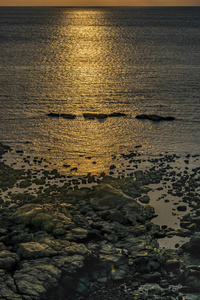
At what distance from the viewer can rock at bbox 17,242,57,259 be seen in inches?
547

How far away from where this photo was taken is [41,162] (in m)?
23.3

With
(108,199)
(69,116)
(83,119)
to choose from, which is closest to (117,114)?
(83,119)

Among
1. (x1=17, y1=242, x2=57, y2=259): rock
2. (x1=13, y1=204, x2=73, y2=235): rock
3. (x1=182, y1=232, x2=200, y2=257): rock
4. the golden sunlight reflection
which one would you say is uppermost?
the golden sunlight reflection

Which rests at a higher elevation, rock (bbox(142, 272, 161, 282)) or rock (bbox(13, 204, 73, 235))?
A: rock (bbox(13, 204, 73, 235))

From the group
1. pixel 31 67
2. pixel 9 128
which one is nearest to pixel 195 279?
pixel 9 128

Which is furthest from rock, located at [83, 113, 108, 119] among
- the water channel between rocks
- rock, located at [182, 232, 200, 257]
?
rock, located at [182, 232, 200, 257]

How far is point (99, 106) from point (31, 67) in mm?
20715

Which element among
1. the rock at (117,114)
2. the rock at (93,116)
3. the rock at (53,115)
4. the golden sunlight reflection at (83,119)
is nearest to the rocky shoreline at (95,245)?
the golden sunlight reflection at (83,119)

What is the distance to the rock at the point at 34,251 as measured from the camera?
13891mm

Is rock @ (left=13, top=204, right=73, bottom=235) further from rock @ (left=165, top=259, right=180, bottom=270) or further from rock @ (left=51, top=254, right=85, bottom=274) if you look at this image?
rock @ (left=165, top=259, right=180, bottom=270)

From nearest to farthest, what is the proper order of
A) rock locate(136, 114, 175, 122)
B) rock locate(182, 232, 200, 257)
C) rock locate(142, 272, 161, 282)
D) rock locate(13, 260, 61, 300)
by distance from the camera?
rock locate(13, 260, 61, 300)
rock locate(142, 272, 161, 282)
rock locate(182, 232, 200, 257)
rock locate(136, 114, 175, 122)

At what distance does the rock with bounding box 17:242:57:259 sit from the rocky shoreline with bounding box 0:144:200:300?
33mm

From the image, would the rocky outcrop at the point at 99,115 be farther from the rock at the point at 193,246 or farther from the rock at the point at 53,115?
the rock at the point at 193,246

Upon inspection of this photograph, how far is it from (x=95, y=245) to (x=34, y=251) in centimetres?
221
